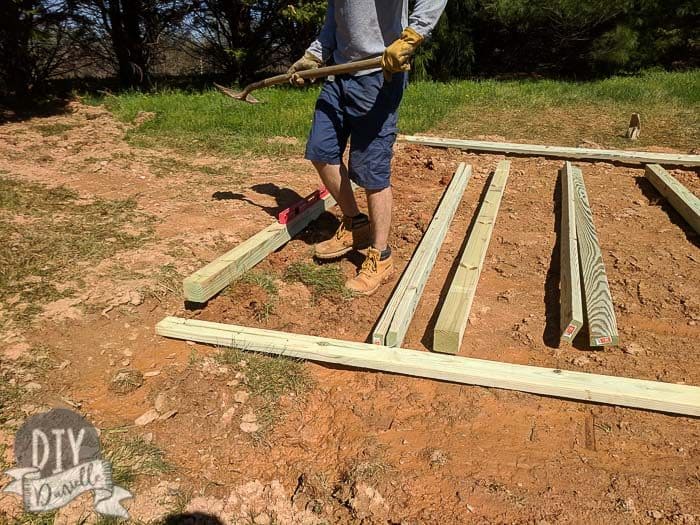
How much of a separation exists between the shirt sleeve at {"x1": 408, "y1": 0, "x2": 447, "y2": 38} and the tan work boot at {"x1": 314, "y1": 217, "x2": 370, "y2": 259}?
128cm

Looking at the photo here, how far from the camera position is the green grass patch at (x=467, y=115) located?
660cm

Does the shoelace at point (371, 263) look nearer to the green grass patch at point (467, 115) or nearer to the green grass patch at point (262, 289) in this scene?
the green grass patch at point (262, 289)

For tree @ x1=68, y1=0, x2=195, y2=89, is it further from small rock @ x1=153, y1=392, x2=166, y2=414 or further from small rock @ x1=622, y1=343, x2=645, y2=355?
small rock @ x1=622, y1=343, x2=645, y2=355

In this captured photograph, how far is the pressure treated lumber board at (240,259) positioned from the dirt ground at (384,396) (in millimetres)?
84

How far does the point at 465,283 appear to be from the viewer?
307 cm

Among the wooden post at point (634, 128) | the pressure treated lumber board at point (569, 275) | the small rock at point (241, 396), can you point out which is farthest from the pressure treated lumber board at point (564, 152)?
the small rock at point (241, 396)

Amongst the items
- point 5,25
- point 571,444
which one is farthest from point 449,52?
point 571,444

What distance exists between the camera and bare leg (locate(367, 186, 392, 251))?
316 cm

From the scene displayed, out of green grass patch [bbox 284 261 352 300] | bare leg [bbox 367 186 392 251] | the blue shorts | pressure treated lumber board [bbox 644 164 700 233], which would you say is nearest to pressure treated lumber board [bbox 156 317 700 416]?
green grass patch [bbox 284 261 352 300]

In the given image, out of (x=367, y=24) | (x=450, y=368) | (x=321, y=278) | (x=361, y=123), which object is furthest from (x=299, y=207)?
(x=450, y=368)

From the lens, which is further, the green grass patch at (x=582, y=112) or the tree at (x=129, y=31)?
the tree at (x=129, y=31)

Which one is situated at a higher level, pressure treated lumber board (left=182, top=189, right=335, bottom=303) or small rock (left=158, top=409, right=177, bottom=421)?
pressure treated lumber board (left=182, top=189, right=335, bottom=303)

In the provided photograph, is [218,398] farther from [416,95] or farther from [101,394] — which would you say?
[416,95]

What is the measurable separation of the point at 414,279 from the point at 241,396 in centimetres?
122
